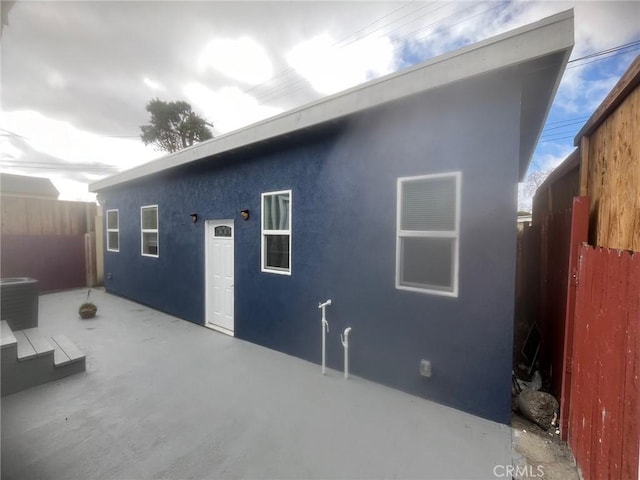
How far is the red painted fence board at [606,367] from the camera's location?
3.96 feet

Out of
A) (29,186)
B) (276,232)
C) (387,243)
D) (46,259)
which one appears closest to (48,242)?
(46,259)

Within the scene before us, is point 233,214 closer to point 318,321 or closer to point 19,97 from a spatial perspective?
point 318,321

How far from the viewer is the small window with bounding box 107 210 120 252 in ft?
26.4

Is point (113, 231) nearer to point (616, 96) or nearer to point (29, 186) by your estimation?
point (616, 96)

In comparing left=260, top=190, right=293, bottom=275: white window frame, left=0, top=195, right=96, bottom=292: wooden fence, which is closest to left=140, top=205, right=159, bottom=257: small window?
left=260, top=190, right=293, bottom=275: white window frame

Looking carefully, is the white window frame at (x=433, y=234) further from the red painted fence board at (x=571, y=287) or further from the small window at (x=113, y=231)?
the small window at (x=113, y=231)

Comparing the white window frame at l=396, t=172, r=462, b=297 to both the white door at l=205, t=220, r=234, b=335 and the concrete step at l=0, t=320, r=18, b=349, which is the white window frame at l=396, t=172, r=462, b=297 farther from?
the concrete step at l=0, t=320, r=18, b=349

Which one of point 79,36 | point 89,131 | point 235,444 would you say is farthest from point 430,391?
point 89,131

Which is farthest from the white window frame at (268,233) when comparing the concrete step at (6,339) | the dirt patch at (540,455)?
the dirt patch at (540,455)

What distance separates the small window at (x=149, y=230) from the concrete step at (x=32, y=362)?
126 inches

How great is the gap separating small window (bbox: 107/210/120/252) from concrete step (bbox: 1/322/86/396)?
5037 millimetres

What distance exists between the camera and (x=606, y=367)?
1.48 metres

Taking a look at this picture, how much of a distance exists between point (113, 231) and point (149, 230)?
2.65 m

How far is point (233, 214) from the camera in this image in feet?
15.2
